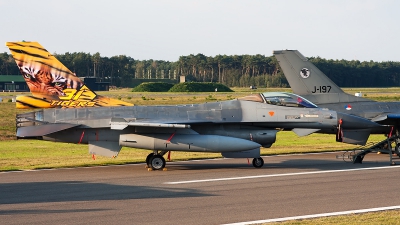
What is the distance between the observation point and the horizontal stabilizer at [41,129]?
19.0 meters

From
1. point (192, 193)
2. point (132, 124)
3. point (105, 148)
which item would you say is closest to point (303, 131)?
point (132, 124)

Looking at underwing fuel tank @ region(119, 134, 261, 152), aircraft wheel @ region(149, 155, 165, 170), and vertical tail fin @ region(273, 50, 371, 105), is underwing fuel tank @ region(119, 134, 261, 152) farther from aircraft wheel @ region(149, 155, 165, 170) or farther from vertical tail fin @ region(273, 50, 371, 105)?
vertical tail fin @ region(273, 50, 371, 105)

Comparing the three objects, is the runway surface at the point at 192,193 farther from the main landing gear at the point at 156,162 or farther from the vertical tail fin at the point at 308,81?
the vertical tail fin at the point at 308,81

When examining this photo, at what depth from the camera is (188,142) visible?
1906 cm

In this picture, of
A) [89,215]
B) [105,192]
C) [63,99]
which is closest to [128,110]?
[63,99]

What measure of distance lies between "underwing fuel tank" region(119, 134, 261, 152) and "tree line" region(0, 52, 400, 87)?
103m

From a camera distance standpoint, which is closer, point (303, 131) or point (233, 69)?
point (303, 131)

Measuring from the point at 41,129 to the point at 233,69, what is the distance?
12425 cm

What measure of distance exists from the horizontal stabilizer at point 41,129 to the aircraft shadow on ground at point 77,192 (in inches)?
120

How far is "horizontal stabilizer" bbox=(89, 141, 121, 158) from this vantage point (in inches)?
771

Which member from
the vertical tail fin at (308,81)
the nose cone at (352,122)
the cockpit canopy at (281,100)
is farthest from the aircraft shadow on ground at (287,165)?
the vertical tail fin at (308,81)

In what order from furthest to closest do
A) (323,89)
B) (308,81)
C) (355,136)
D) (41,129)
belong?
(308,81) < (323,89) < (355,136) < (41,129)

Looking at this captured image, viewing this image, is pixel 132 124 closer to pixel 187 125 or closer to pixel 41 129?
pixel 187 125

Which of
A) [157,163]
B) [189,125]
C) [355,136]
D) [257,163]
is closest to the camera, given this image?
[189,125]
